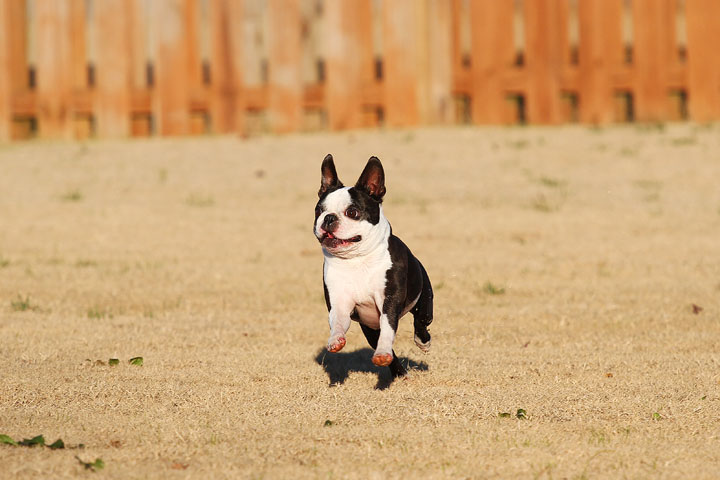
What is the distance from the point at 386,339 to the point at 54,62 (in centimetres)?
1190

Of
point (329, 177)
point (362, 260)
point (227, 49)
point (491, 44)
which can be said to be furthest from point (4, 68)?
point (362, 260)

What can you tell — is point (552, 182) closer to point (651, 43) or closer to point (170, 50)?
point (651, 43)

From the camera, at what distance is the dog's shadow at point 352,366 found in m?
6.08

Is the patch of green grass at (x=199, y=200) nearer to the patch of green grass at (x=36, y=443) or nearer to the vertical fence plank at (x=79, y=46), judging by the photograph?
the vertical fence plank at (x=79, y=46)

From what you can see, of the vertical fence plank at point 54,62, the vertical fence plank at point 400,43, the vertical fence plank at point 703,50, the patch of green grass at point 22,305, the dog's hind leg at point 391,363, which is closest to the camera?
the dog's hind leg at point 391,363

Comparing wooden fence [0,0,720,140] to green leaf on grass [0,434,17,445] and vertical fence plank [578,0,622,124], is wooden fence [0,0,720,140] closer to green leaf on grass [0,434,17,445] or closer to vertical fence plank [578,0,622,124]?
vertical fence plank [578,0,622,124]

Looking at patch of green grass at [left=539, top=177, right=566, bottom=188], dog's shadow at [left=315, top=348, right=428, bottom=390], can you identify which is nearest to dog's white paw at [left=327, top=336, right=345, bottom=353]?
dog's shadow at [left=315, top=348, right=428, bottom=390]

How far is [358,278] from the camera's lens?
5.46 meters

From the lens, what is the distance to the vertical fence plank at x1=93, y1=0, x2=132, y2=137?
15.5 meters

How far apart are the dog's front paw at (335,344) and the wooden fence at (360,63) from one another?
10.0 metres

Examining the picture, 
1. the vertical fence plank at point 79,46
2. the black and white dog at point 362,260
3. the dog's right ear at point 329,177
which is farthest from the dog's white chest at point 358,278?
the vertical fence plank at point 79,46

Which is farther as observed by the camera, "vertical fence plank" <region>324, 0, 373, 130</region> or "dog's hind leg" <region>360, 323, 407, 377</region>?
"vertical fence plank" <region>324, 0, 373, 130</region>

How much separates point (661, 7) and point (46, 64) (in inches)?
365

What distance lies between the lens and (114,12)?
15.5 metres
